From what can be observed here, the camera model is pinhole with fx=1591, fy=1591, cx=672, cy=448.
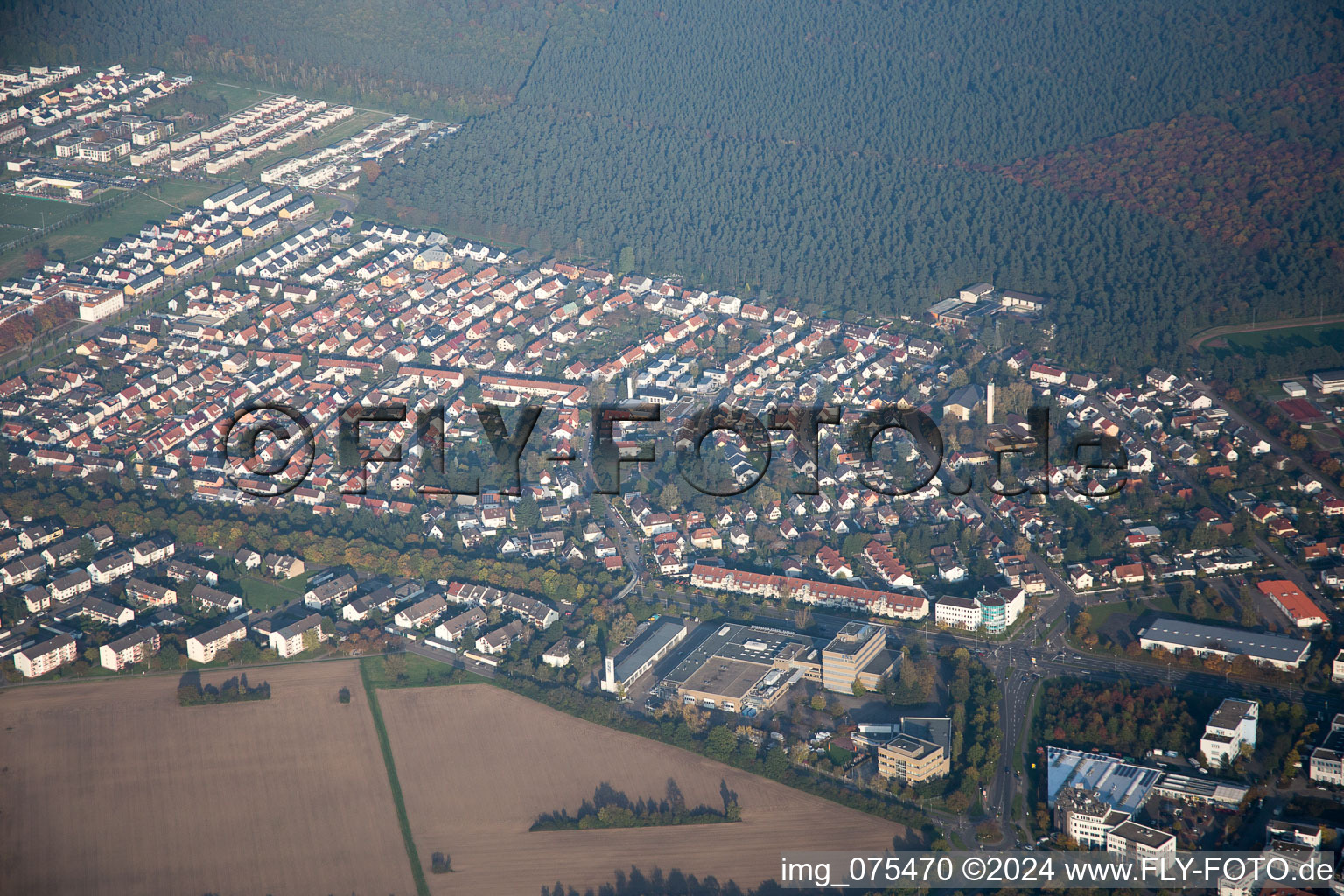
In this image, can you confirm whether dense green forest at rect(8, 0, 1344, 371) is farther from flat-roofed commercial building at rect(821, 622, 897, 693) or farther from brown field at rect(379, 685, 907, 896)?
brown field at rect(379, 685, 907, 896)

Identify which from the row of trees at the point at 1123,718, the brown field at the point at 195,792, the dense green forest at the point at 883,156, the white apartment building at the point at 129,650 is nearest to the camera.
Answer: the brown field at the point at 195,792

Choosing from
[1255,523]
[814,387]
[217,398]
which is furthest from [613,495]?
[1255,523]

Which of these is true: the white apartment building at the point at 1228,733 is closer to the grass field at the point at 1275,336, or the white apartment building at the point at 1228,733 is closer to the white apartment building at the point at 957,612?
the white apartment building at the point at 957,612

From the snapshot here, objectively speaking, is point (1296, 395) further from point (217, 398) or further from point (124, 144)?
point (124, 144)

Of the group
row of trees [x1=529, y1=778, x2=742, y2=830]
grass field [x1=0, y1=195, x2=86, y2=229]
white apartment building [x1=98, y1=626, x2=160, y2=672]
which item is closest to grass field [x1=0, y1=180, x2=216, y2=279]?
grass field [x1=0, y1=195, x2=86, y2=229]

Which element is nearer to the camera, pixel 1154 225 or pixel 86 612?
pixel 86 612

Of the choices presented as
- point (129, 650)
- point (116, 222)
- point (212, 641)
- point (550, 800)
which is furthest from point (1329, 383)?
point (116, 222)

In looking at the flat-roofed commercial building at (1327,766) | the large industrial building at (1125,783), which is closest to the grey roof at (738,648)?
the large industrial building at (1125,783)

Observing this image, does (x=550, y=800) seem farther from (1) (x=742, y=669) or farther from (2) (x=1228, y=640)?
(2) (x=1228, y=640)
